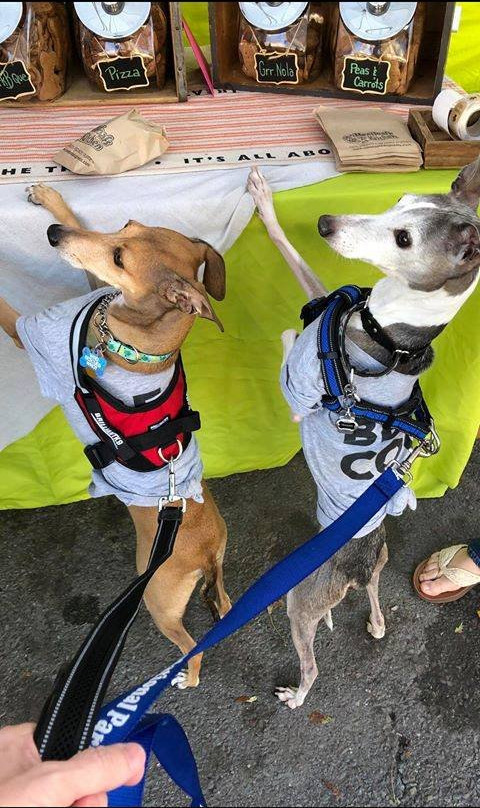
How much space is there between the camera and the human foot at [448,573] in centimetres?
249

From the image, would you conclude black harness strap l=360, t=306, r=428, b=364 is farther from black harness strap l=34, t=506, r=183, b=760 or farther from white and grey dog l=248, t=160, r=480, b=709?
black harness strap l=34, t=506, r=183, b=760

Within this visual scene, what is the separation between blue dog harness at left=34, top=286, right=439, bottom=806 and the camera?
109cm

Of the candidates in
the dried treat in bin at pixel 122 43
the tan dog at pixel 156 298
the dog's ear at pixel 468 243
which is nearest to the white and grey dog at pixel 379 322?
the dog's ear at pixel 468 243

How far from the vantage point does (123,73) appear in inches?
83.2

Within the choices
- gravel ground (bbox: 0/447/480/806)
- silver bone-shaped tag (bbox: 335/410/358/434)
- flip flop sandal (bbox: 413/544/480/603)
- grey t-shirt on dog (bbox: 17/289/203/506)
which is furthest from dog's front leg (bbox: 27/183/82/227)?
flip flop sandal (bbox: 413/544/480/603)

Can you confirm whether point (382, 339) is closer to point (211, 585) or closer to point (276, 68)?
point (211, 585)

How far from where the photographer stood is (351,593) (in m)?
2.60

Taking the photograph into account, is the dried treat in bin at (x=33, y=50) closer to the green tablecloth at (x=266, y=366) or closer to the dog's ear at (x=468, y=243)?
the green tablecloth at (x=266, y=366)

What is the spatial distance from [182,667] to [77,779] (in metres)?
0.43

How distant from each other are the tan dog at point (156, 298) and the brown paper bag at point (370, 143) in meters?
0.60

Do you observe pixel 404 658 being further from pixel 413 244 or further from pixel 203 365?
pixel 413 244

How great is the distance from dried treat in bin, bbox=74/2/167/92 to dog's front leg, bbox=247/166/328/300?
0.65 meters

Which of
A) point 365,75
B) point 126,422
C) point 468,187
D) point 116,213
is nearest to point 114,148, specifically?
point 116,213

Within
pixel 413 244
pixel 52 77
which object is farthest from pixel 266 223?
pixel 52 77
